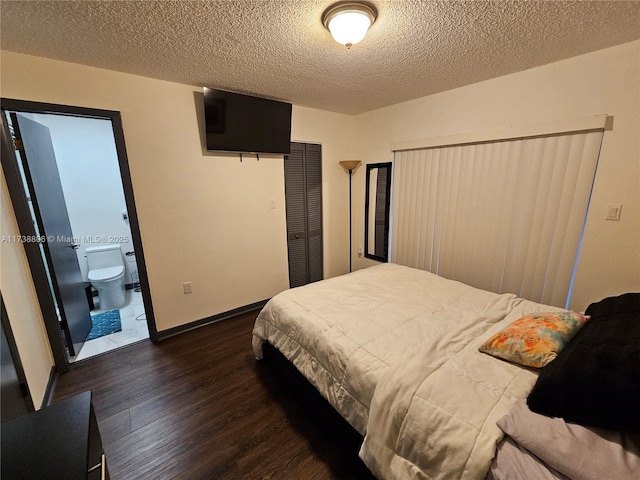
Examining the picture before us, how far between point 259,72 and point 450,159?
195 centimetres

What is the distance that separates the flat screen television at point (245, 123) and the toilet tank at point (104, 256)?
7.59ft

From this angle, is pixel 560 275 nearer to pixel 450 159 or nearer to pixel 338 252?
pixel 450 159

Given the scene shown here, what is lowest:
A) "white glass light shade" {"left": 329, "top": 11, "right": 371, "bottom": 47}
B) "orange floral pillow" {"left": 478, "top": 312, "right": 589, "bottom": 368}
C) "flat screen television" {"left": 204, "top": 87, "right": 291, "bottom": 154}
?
"orange floral pillow" {"left": 478, "top": 312, "right": 589, "bottom": 368}

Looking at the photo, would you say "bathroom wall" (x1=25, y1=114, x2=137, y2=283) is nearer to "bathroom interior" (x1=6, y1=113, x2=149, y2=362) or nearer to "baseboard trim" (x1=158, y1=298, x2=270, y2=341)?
"bathroom interior" (x1=6, y1=113, x2=149, y2=362)

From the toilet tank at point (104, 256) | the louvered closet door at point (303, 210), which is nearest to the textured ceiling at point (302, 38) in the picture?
the louvered closet door at point (303, 210)

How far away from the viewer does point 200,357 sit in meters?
2.33

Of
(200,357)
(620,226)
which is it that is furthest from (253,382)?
(620,226)

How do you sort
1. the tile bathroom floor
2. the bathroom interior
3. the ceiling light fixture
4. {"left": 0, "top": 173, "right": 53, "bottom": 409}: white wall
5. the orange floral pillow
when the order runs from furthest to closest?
the bathroom interior, the tile bathroom floor, {"left": 0, "top": 173, "right": 53, "bottom": 409}: white wall, the ceiling light fixture, the orange floral pillow

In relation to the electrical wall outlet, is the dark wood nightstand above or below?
below

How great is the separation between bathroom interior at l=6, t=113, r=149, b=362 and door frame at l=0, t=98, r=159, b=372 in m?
0.88

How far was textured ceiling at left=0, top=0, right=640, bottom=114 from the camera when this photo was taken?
1.34m

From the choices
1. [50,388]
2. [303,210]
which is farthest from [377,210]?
[50,388]

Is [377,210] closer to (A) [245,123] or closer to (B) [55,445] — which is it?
(A) [245,123]

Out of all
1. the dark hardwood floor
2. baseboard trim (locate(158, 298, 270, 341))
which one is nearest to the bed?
the dark hardwood floor
